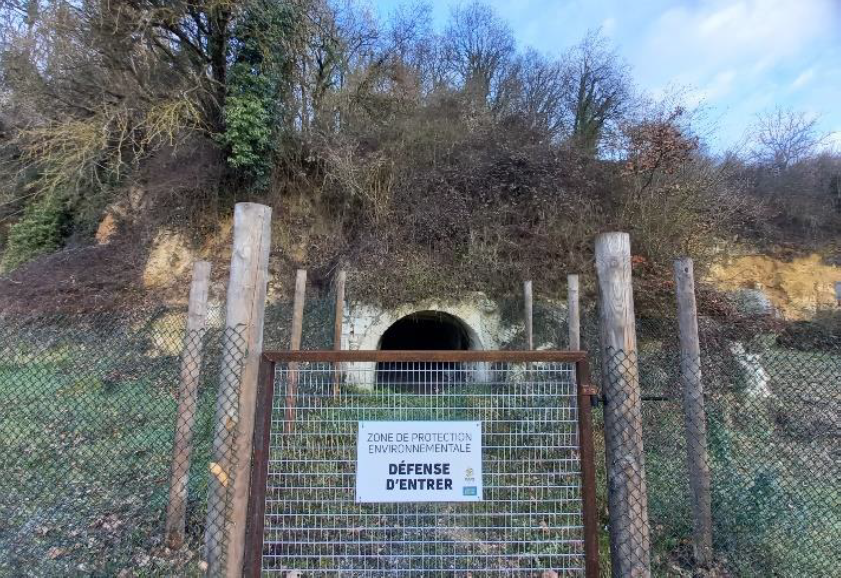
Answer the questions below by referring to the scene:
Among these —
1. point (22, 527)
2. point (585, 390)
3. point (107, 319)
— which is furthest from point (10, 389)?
point (585, 390)

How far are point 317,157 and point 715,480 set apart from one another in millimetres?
11644

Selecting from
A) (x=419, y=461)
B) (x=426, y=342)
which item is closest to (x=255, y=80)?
(x=426, y=342)

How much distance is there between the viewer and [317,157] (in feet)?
42.6

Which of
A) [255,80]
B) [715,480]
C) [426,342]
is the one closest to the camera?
[715,480]

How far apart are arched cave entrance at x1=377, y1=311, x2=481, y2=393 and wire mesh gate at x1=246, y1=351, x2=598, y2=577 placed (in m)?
0.02

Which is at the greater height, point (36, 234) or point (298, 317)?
point (36, 234)

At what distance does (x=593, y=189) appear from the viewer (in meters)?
12.6

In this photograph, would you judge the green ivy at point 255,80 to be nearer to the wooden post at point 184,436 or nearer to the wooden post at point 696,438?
the wooden post at point 184,436

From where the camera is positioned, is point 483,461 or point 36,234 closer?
point 483,461

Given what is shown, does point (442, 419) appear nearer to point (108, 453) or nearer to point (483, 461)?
point (483, 461)

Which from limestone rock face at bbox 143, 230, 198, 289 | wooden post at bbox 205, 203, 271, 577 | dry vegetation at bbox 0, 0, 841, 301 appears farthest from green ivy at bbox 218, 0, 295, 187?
wooden post at bbox 205, 203, 271, 577

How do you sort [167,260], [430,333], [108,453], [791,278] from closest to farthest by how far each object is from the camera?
[108,453] < [167,260] < [430,333] < [791,278]

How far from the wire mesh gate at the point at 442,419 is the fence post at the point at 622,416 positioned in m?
0.18

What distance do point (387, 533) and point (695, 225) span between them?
12.1 meters
